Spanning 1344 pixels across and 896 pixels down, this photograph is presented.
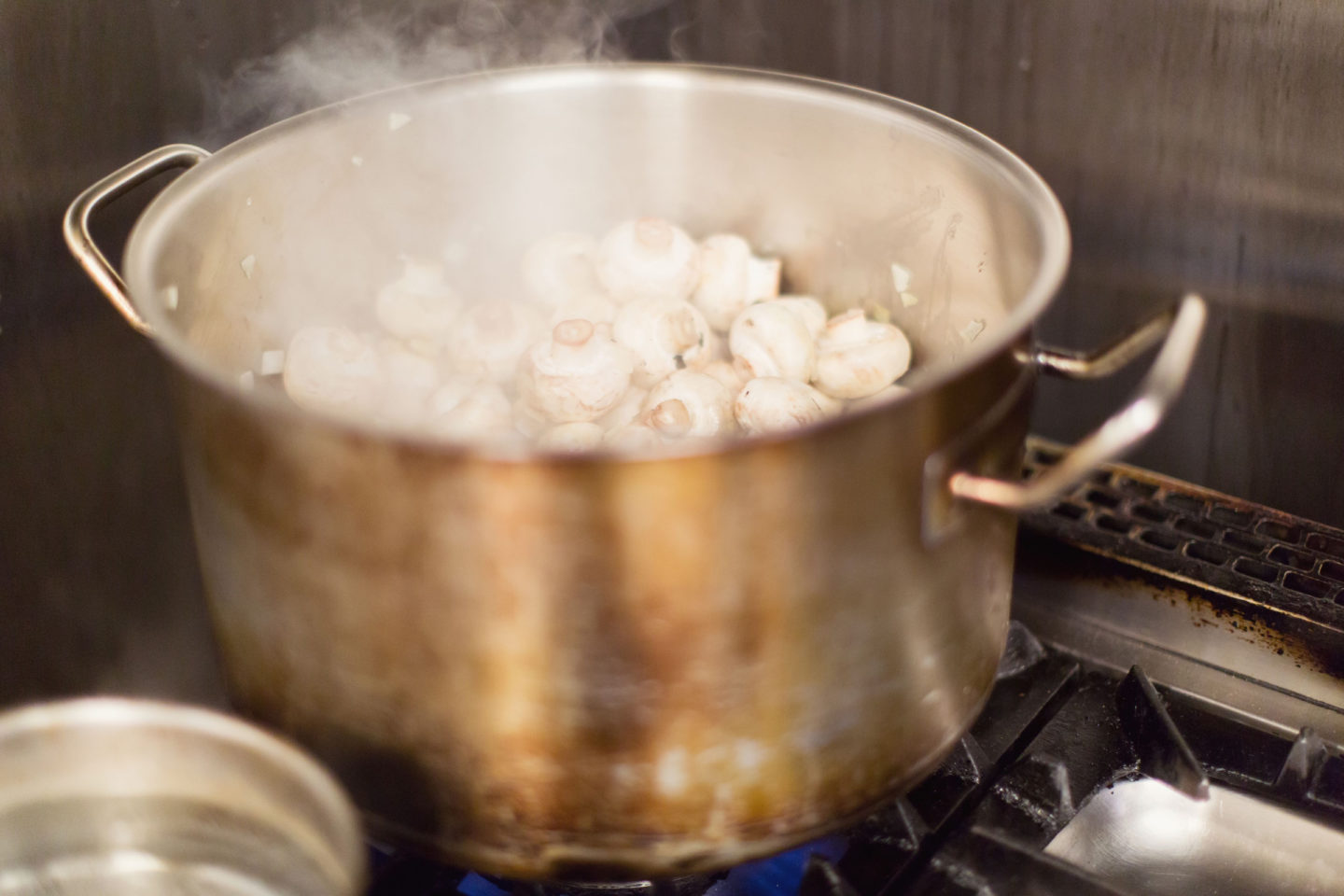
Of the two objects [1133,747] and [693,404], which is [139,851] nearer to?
[693,404]

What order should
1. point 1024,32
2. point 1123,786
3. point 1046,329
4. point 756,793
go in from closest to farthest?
point 756,793
point 1123,786
point 1024,32
point 1046,329

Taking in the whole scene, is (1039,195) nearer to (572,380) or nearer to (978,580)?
(978,580)

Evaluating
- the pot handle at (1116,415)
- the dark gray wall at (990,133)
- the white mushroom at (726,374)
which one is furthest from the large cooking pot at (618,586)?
the white mushroom at (726,374)

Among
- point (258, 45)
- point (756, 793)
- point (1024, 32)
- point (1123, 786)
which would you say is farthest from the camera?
point (1024, 32)

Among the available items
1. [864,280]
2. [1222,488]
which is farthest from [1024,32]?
[1222,488]

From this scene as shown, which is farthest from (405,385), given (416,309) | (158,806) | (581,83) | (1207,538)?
(1207,538)

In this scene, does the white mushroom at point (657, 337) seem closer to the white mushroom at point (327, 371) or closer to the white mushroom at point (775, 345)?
the white mushroom at point (775, 345)
